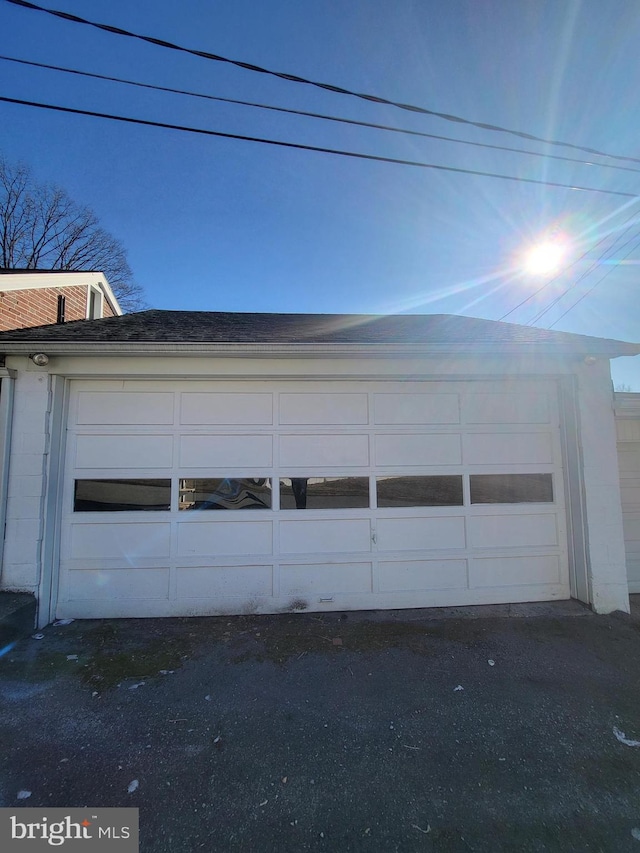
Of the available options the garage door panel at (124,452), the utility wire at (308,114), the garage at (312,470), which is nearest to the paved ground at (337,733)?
the garage at (312,470)

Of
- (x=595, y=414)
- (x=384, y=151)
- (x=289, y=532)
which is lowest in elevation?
(x=289, y=532)

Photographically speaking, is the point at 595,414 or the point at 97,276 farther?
the point at 97,276

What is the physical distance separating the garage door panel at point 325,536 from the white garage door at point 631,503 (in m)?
3.39

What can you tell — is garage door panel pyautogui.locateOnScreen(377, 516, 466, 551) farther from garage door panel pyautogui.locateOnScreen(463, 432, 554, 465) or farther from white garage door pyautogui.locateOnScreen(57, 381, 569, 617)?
garage door panel pyautogui.locateOnScreen(463, 432, 554, 465)

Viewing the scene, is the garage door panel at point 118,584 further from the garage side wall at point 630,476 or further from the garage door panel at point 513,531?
the garage side wall at point 630,476

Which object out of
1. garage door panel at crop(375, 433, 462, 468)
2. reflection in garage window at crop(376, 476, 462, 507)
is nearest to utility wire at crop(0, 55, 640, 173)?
garage door panel at crop(375, 433, 462, 468)

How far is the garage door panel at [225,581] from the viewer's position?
167 inches

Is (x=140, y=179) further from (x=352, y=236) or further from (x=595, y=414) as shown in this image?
(x=595, y=414)

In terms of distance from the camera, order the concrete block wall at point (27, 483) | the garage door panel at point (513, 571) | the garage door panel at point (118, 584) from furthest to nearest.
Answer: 1. the garage door panel at point (513, 571)
2. the garage door panel at point (118, 584)
3. the concrete block wall at point (27, 483)

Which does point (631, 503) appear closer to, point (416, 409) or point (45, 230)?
point (416, 409)

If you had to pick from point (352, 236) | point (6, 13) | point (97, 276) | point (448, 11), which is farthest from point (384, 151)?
point (97, 276)

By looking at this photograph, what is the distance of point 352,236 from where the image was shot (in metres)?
6.57

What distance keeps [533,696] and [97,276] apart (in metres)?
11.5

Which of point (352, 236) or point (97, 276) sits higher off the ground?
point (97, 276)
